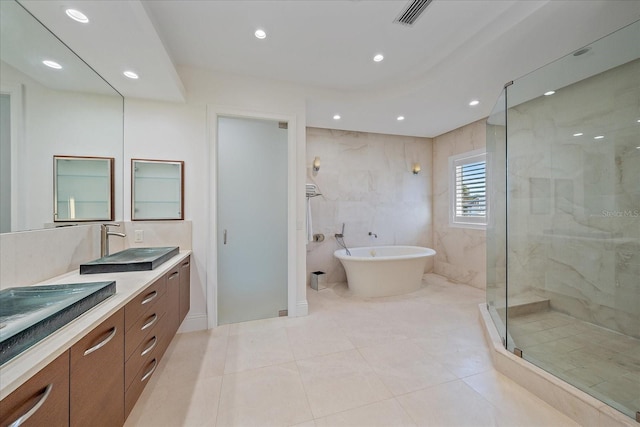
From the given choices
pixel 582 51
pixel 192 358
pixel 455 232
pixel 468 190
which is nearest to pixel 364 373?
pixel 192 358

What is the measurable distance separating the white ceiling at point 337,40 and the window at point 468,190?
123 cm

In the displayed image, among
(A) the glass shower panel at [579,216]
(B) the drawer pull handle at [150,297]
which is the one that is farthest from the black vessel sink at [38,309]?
(A) the glass shower panel at [579,216]

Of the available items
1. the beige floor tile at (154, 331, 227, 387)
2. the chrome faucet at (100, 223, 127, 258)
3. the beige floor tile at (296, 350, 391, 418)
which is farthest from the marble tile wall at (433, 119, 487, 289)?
the chrome faucet at (100, 223, 127, 258)

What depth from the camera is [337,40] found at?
7.24ft

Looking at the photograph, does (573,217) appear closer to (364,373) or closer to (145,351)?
(364,373)

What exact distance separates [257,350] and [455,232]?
3811mm

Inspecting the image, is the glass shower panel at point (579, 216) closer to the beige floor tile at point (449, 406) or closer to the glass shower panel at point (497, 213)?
the glass shower panel at point (497, 213)

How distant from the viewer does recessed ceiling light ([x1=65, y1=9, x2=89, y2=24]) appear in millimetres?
1422

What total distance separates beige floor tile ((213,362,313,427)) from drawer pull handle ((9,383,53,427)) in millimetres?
1010

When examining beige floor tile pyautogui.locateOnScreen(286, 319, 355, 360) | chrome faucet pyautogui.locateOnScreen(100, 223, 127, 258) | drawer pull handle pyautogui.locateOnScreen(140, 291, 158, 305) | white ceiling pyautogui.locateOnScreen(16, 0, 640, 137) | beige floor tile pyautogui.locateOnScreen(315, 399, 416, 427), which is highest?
white ceiling pyautogui.locateOnScreen(16, 0, 640, 137)

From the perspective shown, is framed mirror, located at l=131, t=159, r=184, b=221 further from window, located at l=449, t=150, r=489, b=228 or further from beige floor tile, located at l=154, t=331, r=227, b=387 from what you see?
window, located at l=449, t=150, r=489, b=228

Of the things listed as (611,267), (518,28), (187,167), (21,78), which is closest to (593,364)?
(611,267)

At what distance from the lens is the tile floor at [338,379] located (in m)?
1.49

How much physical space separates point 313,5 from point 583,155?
290cm
